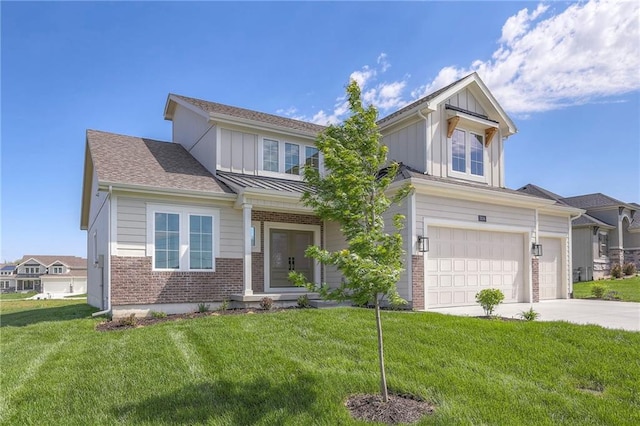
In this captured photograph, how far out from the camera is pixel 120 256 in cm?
1028

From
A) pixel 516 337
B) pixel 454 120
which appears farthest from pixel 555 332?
pixel 454 120

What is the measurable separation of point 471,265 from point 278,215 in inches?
243

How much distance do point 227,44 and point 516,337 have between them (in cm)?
1063

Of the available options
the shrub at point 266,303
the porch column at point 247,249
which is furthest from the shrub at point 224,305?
the shrub at point 266,303

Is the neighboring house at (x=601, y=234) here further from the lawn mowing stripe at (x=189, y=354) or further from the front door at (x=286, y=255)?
the lawn mowing stripe at (x=189, y=354)

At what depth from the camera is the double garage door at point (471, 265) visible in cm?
1155

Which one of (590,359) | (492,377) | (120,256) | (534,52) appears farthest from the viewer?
(534,52)

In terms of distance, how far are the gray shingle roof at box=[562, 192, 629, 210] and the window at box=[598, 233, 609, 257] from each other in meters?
2.25

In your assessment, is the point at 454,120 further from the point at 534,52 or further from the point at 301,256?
the point at 301,256

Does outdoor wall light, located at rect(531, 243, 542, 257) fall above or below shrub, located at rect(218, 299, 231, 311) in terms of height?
above

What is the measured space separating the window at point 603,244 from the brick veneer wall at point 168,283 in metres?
25.1

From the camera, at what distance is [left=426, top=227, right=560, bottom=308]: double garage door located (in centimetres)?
1155

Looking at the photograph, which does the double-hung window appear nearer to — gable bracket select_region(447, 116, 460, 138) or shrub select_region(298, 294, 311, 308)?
shrub select_region(298, 294, 311, 308)

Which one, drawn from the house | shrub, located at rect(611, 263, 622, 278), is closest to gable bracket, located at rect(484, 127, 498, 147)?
the house
